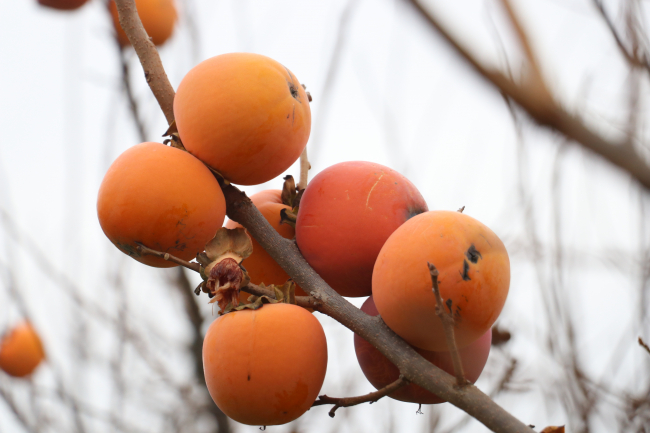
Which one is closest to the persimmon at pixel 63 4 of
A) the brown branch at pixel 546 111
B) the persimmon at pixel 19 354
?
the persimmon at pixel 19 354

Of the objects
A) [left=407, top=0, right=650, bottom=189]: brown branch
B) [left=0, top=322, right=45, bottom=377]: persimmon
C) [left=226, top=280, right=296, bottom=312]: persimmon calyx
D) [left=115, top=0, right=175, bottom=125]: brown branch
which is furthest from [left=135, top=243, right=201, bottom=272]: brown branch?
[left=0, top=322, right=45, bottom=377]: persimmon

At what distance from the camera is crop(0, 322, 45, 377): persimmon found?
3.39 metres

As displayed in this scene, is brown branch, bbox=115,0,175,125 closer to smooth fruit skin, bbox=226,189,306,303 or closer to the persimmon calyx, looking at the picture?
smooth fruit skin, bbox=226,189,306,303

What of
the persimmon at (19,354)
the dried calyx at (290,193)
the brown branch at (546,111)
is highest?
the brown branch at (546,111)

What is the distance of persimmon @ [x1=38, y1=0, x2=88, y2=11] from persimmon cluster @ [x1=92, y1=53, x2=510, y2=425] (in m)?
1.67

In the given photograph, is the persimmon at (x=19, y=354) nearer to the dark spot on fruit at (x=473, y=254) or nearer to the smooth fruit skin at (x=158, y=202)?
the smooth fruit skin at (x=158, y=202)

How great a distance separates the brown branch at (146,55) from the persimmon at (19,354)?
2.45 metres

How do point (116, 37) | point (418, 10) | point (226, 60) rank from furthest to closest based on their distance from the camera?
point (116, 37) < point (226, 60) < point (418, 10)

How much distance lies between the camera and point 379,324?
4.31 ft

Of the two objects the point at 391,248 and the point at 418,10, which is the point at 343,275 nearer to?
the point at 391,248

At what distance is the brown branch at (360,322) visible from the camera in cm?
110

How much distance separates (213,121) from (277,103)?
17 cm

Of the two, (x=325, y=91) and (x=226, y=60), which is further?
(x=325, y=91)

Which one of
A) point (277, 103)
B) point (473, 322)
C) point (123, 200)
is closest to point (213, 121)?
point (277, 103)
